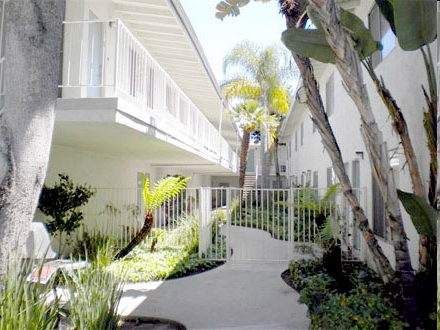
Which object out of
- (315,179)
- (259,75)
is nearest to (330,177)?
(315,179)

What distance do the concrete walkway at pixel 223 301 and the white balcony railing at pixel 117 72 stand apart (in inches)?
134

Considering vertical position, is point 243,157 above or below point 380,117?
above


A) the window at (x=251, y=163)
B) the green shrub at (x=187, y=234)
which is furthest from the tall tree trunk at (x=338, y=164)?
the window at (x=251, y=163)

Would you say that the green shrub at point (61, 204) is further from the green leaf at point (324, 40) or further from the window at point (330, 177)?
the window at point (330, 177)

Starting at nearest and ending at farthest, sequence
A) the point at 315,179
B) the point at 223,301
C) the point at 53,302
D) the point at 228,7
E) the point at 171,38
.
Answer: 1. the point at 53,302
2. the point at 223,301
3. the point at 228,7
4. the point at 171,38
5. the point at 315,179

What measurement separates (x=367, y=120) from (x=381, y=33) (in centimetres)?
405

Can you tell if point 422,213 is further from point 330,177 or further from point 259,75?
point 259,75

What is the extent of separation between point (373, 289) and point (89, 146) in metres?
7.43

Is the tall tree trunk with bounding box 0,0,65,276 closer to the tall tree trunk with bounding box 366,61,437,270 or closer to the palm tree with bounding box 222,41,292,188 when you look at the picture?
the tall tree trunk with bounding box 366,61,437,270

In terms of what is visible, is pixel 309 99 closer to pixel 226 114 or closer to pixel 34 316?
pixel 34 316

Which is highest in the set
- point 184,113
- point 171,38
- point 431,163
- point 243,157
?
point 171,38

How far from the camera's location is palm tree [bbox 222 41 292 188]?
24969 mm

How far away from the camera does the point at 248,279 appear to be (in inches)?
356

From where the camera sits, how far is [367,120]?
509 centimetres
